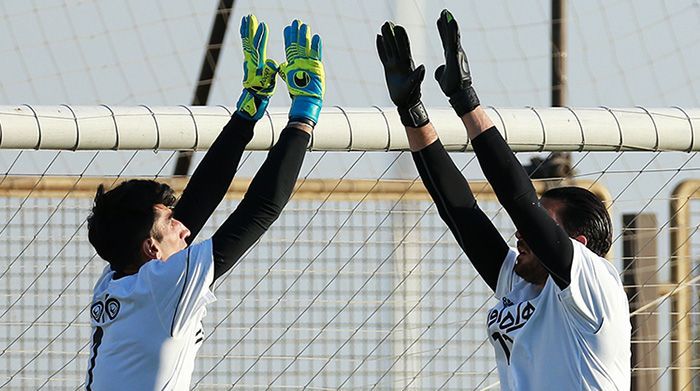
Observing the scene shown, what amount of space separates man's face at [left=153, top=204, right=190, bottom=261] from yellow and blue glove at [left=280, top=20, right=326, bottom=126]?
1.29ft

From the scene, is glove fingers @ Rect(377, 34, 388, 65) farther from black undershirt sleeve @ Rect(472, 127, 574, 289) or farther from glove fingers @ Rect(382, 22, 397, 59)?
black undershirt sleeve @ Rect(472, 127, 574, 289)

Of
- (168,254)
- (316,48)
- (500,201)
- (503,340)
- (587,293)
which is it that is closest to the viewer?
(587,293)

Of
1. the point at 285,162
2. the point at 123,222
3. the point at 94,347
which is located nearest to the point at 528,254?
the point at 285,162

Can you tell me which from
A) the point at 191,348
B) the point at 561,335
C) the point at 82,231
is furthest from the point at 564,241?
the point at 82,231

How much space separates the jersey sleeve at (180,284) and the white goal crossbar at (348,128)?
908 millimetres

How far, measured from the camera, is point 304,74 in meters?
3.71

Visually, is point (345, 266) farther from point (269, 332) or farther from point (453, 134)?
point (453, 134)

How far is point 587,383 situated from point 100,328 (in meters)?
1.19

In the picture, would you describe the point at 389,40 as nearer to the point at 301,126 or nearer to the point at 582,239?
the point at 301,126

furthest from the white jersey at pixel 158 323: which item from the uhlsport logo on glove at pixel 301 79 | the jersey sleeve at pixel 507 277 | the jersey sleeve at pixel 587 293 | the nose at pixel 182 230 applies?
the jersey sleeve at pixel 587 293

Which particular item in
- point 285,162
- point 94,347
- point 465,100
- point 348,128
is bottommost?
point 94,347

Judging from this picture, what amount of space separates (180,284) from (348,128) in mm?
1167

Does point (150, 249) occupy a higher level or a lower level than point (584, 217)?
lower

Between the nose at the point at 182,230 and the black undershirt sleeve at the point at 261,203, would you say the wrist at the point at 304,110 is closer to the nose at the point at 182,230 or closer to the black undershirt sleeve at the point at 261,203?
the black undershirt sleeve at the point at 261,203
